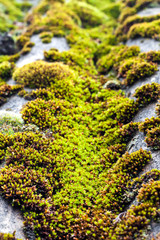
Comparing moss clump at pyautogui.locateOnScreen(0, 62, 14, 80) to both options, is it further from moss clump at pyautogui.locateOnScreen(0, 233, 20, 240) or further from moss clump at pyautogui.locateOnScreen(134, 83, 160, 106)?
moss clump at pyautogui.locateOnScreen(0, 233, 20, 240)

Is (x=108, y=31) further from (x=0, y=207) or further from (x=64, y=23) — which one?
(x=0, y=207)

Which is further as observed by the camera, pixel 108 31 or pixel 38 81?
pixel 108 31

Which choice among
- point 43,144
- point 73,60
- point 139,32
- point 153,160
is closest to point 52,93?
point 43,144

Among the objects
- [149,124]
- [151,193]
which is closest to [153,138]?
[149,124]

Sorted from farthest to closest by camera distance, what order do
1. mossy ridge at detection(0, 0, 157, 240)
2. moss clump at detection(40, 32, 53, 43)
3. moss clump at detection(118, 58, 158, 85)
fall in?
1. moss clump at detection(40, 32, 53, 43)
2. moss clump at detection(118, 58, 158, 85)
3. mossy ridge at detection(0, 0, 157, 240)

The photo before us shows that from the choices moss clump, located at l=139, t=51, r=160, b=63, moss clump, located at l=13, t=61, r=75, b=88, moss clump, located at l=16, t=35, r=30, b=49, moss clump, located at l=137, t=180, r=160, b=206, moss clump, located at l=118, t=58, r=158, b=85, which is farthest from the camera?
moss clump, located at l=16, t=35, r=30, b=49

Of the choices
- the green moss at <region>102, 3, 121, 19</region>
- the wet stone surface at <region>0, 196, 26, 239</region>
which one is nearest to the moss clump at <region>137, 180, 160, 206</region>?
the wet stone surface at <region>0, 196, 26, 239</region>
